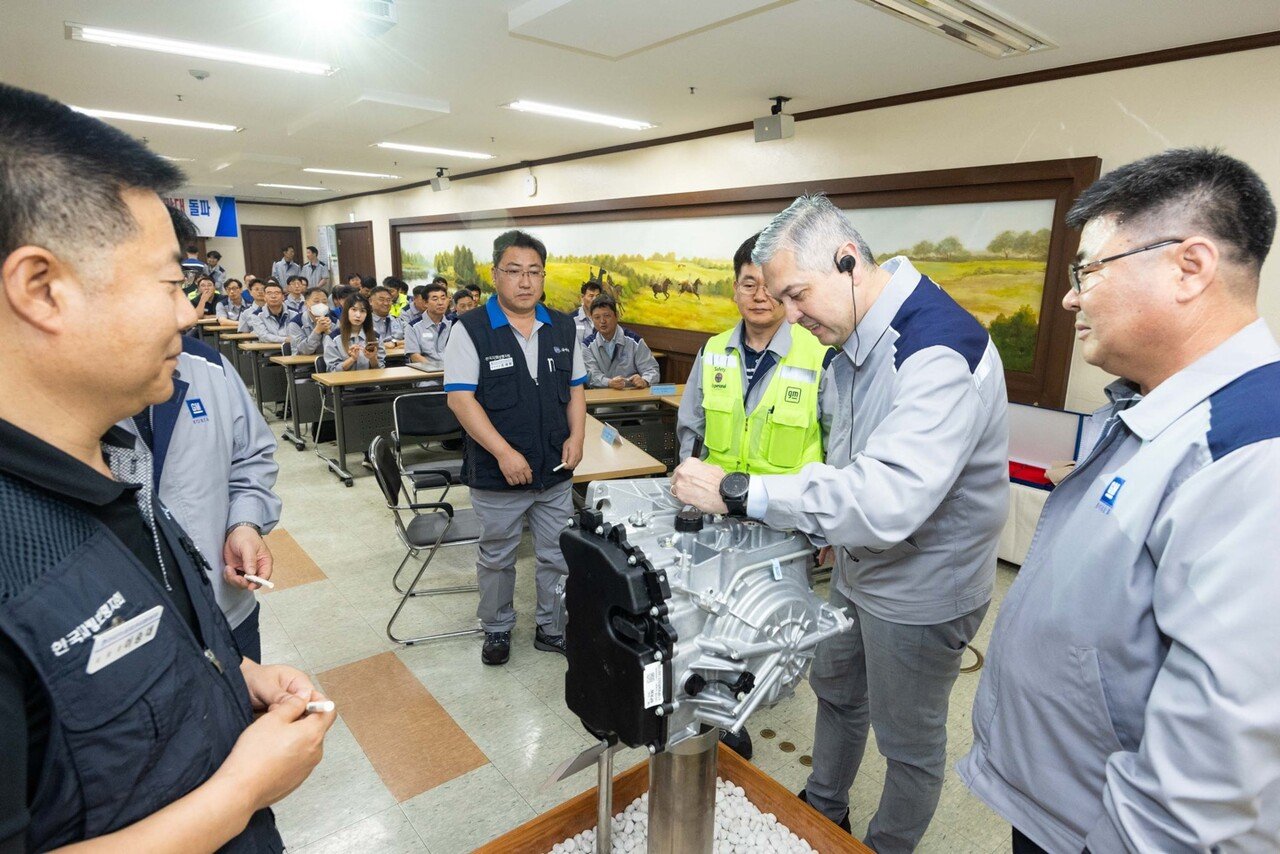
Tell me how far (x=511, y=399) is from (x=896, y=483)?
1.76 m

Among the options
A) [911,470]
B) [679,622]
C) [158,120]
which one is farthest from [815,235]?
[158,120]

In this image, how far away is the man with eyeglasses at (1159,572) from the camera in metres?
0.76

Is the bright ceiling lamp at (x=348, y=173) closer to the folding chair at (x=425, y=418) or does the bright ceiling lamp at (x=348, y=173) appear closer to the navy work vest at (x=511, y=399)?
the folding chair at (x=425, y=418)

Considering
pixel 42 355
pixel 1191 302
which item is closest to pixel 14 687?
pixel 42 355

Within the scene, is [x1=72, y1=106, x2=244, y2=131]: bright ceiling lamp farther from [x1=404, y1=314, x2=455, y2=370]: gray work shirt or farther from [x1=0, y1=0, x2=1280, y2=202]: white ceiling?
[x1=404, y1=314, x2=455, y2=370]: gray work shirt

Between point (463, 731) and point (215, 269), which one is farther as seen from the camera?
point (215, 269)

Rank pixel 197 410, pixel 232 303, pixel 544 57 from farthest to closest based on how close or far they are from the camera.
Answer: pixel 232 303 < pixel 544 57 < pixel 197 410

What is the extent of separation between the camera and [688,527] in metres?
1.16

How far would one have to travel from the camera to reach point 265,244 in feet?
47.3

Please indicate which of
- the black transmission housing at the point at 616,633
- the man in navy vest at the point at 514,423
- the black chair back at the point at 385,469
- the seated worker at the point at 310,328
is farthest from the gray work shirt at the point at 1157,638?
the seated worker at the point at 310,328

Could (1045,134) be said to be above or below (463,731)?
above

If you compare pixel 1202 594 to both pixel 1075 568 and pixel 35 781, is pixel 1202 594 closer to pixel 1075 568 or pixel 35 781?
pixel 1075 568

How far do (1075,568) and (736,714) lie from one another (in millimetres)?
558

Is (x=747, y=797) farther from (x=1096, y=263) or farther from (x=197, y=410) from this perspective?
(x=197, y=410)
